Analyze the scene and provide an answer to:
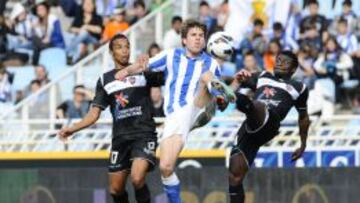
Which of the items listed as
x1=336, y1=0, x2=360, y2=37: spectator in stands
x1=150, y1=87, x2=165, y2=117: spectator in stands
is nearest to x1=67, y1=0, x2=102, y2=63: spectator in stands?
x1=150, y1=87, x2=165, y2=117: spectator in stands

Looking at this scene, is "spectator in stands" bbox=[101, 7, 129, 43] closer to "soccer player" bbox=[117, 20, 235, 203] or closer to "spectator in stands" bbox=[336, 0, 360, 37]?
"spectator in stands" bbox=[336, 0, 360, 37]

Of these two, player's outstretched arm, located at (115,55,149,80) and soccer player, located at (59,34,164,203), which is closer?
player's outstretched arm, located at (115,55,149,80)

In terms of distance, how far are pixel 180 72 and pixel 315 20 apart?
8.24 metres

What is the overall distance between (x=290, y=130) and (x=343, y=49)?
2.33m

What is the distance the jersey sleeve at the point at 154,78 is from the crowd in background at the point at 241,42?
5.68m

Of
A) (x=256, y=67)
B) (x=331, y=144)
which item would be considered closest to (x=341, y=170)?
(x=331, y=144)

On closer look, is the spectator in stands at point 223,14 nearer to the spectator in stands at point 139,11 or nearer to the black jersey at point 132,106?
the spectator in stands at point 139,11

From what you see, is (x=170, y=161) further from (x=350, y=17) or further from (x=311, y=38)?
(x=350, y=17)

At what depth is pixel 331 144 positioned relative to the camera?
21.8 m

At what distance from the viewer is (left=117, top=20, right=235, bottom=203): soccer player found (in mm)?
16047

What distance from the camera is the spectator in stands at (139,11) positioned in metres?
25.1

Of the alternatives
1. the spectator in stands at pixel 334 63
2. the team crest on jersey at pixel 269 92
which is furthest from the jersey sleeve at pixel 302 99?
the spectator in stands at pixel 334 63

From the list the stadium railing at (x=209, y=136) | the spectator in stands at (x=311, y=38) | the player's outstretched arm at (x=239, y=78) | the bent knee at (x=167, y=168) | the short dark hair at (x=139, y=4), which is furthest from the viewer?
the short dark hair at (x=139, y=4)

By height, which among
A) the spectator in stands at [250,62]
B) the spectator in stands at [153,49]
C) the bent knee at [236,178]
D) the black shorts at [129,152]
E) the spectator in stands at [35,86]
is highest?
the spectator in stands at [153,49]
